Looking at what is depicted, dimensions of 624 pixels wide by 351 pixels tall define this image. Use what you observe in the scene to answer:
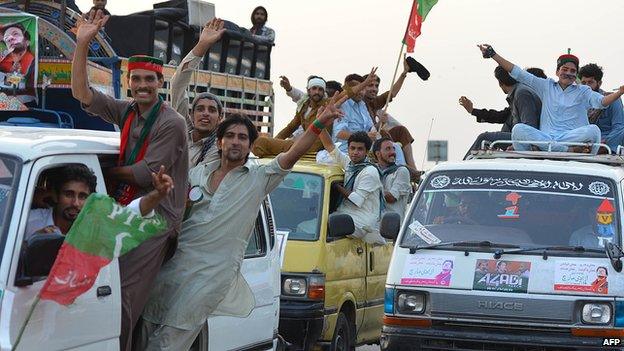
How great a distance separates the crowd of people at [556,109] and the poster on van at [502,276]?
3.01 metres

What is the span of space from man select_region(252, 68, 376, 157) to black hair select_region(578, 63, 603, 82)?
7.97 ft

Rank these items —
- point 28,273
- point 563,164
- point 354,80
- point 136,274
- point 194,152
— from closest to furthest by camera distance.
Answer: point 28,273 → point 136,274 → point 194,152 → point 563,164 → point 354,80

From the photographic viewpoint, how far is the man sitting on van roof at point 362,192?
1288 centimetres

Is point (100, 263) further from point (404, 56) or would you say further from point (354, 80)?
point (404, 56)

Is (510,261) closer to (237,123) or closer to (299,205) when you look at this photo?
(237,123)

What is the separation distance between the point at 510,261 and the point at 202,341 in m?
2.79

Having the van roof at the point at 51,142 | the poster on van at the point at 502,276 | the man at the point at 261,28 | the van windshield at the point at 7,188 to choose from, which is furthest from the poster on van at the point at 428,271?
the man at the point at 261,28

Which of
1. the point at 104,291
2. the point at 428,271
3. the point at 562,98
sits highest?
the point at 562,98

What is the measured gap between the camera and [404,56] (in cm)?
1836

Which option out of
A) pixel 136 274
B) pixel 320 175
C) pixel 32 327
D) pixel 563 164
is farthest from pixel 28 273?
pixel 320 175

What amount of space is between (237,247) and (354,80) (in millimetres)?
8226

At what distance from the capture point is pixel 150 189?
745 centimetres

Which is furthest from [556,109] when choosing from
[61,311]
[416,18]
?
[61,311]

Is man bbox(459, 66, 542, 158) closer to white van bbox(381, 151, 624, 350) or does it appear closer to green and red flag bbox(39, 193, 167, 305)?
white van bbox(381, 151, 624, 350)
